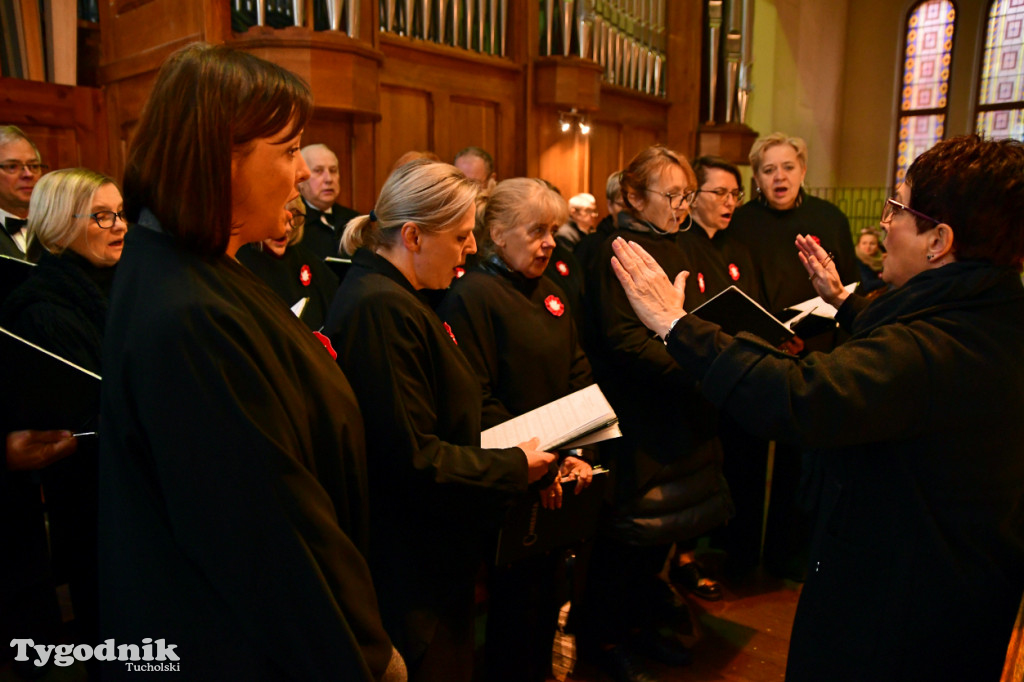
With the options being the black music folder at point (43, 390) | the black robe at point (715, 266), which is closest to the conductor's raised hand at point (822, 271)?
the black robe at point (715, 266)

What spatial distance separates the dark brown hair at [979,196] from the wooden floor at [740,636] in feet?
5.26

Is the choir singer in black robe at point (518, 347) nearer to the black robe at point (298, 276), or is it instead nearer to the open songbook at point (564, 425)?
the open songbook at point (564, 425)

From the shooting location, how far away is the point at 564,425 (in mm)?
1757

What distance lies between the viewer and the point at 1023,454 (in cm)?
146

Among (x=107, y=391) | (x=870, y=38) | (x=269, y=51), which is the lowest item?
(x=107, y=391)

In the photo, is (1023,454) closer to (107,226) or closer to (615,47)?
(107,226)

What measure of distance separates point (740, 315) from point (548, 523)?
0.75 m

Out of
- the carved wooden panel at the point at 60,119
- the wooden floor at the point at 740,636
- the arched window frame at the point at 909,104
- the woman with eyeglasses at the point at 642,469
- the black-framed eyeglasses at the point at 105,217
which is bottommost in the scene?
the wooden floor at the point at 740,636

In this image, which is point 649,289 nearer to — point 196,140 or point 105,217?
point 196,140

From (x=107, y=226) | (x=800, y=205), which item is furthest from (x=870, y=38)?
(x=107, y=226)

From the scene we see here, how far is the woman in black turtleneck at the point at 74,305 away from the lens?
6.66ft

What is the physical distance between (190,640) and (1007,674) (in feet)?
4.49

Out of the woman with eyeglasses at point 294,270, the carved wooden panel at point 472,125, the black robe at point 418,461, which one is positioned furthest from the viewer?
the carved wooden panel at point 472,125

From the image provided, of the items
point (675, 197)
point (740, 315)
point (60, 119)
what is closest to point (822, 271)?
point (740, 315)
